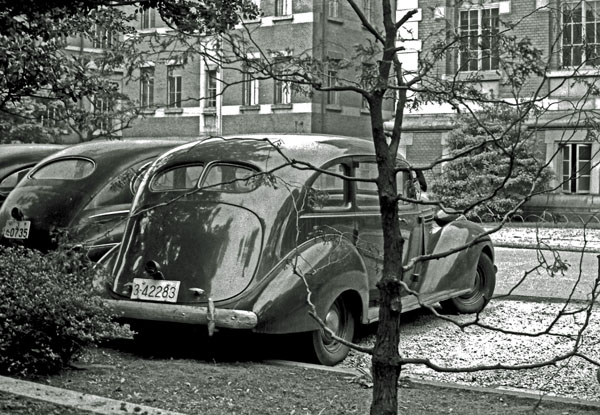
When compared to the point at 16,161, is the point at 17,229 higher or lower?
lower

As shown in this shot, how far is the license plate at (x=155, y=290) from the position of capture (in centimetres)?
720

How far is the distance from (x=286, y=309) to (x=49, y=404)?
232 cm

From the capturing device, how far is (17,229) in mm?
10094

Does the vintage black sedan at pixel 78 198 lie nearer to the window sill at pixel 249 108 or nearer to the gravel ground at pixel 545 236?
the gravel ground at pixel 545 236

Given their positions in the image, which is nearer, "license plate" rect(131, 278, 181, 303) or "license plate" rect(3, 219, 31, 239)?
"license plate" rect(131, 278, 181, 303)

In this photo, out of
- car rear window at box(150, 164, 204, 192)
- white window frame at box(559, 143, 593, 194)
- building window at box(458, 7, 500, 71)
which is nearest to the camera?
building window at box(458, 7, 500, 71)

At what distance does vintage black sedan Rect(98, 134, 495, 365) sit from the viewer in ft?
23.2

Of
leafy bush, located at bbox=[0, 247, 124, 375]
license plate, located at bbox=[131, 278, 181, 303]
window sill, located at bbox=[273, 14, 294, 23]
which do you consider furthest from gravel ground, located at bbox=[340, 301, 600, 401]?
window sill, located at bbox=[273, 14, 294, 23]

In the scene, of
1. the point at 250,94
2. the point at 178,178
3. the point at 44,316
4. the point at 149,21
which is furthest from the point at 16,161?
the point at 149,21

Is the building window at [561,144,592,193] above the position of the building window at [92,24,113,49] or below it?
below

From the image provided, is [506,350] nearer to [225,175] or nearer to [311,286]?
[311,286]

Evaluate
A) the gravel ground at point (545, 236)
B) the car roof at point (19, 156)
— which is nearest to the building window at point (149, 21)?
the gravel ground at point (545, 236)

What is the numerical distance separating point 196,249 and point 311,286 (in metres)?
0.93

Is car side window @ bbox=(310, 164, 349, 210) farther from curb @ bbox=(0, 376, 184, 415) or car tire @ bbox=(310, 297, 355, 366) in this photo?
curb @ bbox=(0, 376, 184, 415)
